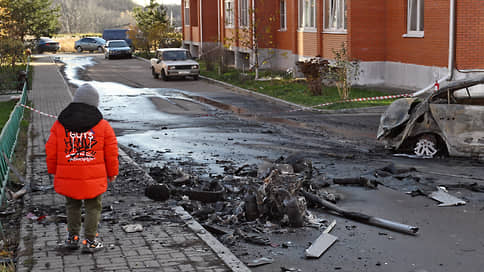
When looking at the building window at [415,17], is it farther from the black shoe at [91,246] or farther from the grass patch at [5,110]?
the black shoe at [91,246]

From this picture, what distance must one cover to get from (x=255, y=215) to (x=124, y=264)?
2.23 meters

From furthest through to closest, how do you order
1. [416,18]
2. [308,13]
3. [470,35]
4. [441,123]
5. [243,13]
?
1. [243,13]
2. [308,13]
3. [416,18]
4. [470,35]
5. [441,123]

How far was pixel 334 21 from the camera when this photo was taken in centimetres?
2797

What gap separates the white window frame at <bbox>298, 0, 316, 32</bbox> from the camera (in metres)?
30.7

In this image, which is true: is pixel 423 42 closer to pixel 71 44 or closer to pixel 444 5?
pixel 444 5

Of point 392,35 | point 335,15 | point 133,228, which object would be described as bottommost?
point 133,228

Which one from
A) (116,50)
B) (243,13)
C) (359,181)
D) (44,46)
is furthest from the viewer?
(44,46)

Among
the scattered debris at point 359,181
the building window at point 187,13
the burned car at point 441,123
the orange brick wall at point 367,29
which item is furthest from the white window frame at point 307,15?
the building window at point 187,13

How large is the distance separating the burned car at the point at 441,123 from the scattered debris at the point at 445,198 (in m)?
2.58

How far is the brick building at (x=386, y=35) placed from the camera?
20844 millimetres

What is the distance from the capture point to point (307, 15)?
31391 millimetres

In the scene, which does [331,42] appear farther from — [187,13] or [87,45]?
[87,45]

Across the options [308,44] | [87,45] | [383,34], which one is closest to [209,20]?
[308,44]

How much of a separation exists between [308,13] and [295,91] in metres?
7.94
